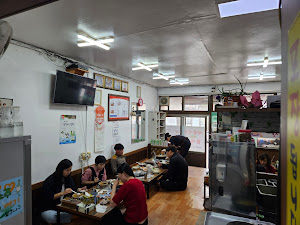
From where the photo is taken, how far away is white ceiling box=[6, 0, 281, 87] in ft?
6.31

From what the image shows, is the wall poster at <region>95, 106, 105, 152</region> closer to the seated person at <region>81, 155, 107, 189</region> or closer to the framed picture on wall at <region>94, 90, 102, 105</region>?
the framed picture on wall at <region>94, 90, 102, 105</region>

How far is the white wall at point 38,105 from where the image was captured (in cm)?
278

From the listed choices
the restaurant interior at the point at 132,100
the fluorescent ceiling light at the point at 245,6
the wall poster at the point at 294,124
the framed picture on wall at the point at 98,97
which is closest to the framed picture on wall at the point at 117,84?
the restaurant interior at the point at 132,100

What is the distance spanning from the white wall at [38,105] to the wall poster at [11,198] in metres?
1.77

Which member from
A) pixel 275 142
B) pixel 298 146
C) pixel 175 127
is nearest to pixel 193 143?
pixel 175 127

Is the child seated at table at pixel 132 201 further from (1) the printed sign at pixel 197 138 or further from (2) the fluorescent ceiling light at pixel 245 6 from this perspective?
(1) the printed sign at pixel 197 138

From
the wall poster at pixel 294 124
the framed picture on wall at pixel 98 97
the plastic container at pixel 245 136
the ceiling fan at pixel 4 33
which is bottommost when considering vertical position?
the plastic container at pixel 245 136

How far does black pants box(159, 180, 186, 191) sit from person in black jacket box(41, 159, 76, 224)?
2407 millimetres

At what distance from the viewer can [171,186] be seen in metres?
4.64

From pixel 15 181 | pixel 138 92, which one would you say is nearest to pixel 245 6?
pixel 15 181

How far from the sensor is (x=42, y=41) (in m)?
2.86

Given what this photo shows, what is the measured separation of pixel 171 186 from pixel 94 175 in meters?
1.95

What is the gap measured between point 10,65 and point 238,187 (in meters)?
3.33

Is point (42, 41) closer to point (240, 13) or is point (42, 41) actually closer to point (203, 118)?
point (240, 13)
